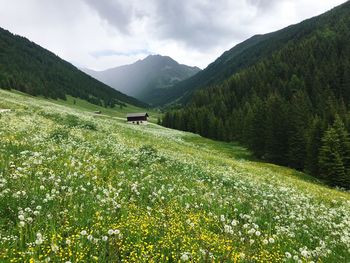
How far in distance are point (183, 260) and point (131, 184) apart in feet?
15.0

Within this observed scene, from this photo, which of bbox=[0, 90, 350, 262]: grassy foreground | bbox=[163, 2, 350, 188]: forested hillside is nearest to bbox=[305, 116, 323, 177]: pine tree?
bbox=[163, 2, 350, 188]: forested hillside

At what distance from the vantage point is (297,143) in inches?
2611

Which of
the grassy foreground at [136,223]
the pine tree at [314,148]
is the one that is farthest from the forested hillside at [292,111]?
the grassy foreground at [136,223]

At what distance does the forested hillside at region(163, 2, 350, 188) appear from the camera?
55306mm

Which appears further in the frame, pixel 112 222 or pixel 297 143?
pixel 297 143

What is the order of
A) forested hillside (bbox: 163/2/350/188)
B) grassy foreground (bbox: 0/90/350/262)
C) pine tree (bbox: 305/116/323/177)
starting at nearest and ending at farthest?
1. grassy foreground (bbox: 0/90/350/262)
2. forested hillside (bbox: 163/2/350/188)
3. pine tree (bbox: 305/116/323/177)

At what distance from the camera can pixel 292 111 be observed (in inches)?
2820

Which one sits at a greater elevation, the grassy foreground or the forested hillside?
the forested hillside

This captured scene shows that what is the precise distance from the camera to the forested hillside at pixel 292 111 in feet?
181

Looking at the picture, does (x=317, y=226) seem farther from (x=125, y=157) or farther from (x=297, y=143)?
(x=297, y=143)

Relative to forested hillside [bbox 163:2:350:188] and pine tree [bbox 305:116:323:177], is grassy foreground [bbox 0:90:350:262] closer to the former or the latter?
forested hillside [bbox 163:2:350:188]

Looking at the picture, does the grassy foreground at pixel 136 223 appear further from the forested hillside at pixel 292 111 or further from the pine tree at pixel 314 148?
the pine tree at pixel 314 148

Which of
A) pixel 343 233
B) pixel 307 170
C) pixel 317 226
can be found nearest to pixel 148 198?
pixel 317 226

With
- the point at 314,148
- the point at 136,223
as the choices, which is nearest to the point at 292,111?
the point at 314,148
